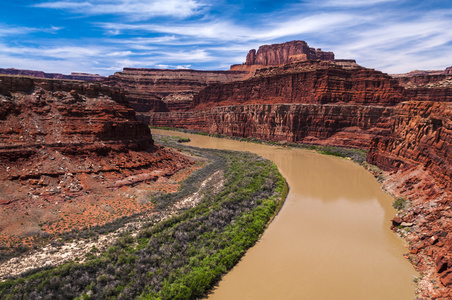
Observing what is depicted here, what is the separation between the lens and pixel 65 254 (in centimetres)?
1149

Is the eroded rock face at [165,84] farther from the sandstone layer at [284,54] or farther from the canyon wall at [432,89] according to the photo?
the canyon wall at [432,89]

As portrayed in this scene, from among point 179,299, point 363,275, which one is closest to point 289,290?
point 363,275

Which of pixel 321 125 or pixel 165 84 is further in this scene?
pixel 165 84

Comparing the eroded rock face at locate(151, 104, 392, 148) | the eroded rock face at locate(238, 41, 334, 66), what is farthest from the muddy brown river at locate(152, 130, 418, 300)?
the eroded rock face at locate(238, 41, 334, 66)

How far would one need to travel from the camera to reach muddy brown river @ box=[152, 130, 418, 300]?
10633 millimetres

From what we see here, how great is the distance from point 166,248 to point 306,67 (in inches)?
2622

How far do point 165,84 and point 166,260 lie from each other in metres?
135

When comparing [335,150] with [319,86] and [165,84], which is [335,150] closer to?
[319,86]

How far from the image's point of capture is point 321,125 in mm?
53781

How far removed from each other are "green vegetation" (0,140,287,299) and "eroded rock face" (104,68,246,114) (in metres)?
98.5

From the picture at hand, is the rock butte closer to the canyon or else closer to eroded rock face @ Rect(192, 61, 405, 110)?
the canyon

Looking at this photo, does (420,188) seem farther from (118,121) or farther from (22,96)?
(22,96)

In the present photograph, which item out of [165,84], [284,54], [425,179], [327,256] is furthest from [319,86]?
[165,84]

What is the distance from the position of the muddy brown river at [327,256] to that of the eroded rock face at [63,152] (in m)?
11.0
